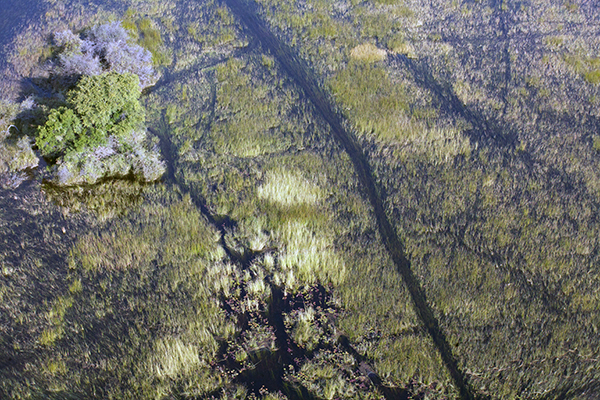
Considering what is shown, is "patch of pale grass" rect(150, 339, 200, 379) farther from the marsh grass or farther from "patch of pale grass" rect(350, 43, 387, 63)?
"patch of pale grass" rect(350, 43, 387, 63)

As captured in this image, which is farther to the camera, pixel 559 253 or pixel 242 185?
pixel 242 185

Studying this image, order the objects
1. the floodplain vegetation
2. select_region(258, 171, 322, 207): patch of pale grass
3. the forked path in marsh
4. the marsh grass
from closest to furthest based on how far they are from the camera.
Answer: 1. the floodplain vegetation
2. the forked path in marsh
3. select_region(258, 171, 322, 207): patch of pale grass
4. the marsh grass

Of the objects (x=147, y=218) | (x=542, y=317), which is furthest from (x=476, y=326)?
(x=147, y=218)

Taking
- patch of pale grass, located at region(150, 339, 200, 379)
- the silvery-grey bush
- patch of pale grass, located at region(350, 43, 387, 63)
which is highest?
patch of pale grass, located at region(350, 43, 387, 63)

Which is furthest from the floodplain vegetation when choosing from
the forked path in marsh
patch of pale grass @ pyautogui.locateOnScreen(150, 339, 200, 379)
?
the forked path in marsh

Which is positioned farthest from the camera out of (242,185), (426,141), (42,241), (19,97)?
(19,97)

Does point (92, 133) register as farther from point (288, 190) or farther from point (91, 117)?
point (288, 190)

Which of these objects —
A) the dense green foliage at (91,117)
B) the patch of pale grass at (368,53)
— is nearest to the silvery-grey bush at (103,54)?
the dense green foliage at (91,117)

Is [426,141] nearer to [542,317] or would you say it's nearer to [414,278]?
[414,278]
